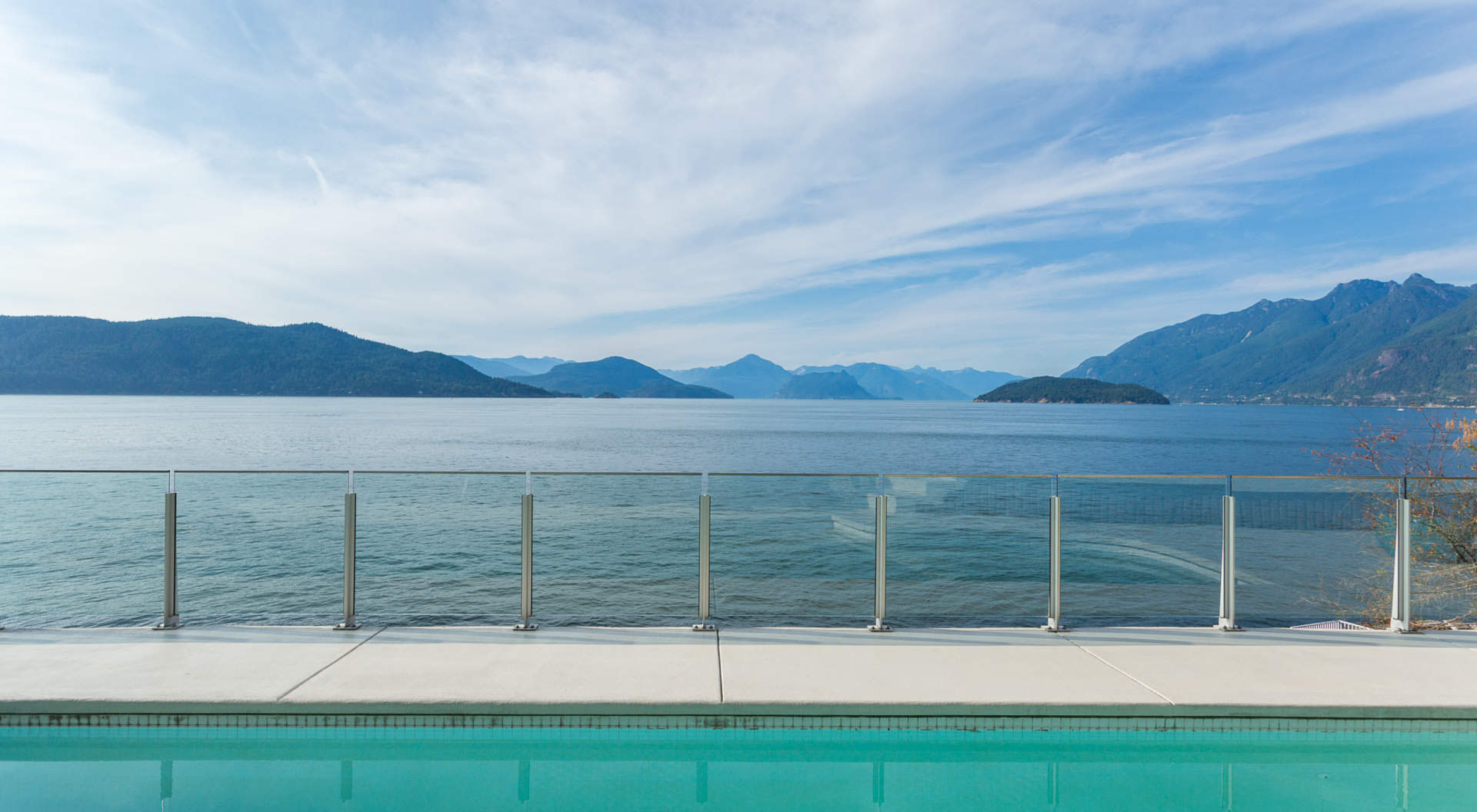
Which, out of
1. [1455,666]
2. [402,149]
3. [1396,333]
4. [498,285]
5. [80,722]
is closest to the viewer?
[80,722]

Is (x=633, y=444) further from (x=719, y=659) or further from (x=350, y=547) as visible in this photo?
(x=719, y=659)

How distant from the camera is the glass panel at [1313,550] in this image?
5.32m

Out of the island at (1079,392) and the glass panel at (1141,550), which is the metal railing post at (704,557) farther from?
the island at (1079,392)

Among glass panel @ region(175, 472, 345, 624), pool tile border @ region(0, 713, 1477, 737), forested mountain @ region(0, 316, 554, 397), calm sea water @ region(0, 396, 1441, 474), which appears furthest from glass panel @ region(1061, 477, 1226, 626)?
forested mountain @ region(0, 316, 554, 397)

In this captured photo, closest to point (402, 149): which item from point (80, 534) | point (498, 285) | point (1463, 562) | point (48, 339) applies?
point (498, 285)

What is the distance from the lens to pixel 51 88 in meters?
11.6

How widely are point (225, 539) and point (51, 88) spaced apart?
10.5m

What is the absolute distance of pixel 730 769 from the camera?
338 cm

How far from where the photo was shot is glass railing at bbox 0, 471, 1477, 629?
519 cm

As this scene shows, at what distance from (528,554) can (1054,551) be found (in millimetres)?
3402

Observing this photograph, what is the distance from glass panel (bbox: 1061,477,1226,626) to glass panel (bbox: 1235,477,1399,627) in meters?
0.21

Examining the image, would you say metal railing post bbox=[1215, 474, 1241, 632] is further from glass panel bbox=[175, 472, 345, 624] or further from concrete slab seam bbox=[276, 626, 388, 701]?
glass panel bbox=[175, 472, 345, 624]

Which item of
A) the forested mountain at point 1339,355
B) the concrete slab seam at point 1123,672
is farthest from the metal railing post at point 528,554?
the forested mountain at point 1339,355

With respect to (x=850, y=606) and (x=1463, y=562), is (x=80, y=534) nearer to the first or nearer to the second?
(x=850, y=606)
